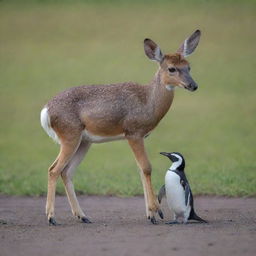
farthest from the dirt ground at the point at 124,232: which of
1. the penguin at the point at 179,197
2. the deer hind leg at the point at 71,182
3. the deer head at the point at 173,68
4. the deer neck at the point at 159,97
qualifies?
the deer head at the point at 173,68

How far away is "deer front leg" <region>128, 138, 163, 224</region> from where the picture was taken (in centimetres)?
1277

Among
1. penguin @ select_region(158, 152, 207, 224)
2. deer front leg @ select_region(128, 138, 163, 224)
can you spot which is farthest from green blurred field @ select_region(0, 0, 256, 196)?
deer front leg @ select_region(128, 138, 163, 224)

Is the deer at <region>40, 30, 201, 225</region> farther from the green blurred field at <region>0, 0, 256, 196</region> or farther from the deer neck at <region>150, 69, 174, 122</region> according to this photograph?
the green blurred field at <region>0, 0, 256, 196</region>

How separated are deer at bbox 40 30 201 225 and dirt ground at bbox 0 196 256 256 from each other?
649 millimetres

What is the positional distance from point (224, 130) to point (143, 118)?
1181 cm

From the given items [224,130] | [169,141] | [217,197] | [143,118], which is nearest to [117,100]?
[143,118]

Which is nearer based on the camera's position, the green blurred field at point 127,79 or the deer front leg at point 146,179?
the deer front leg at point 146,179

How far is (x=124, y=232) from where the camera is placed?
38.3 ft

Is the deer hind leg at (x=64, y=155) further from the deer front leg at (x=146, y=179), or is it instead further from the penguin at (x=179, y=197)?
the penguin at (x=179, y=197)

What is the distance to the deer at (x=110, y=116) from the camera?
42.7 feet

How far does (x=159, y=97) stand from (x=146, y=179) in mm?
1253

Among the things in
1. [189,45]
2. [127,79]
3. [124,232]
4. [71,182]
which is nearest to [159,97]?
[189,45]

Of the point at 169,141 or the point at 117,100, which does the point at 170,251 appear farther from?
the point at 169,141

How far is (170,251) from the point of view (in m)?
10.3
